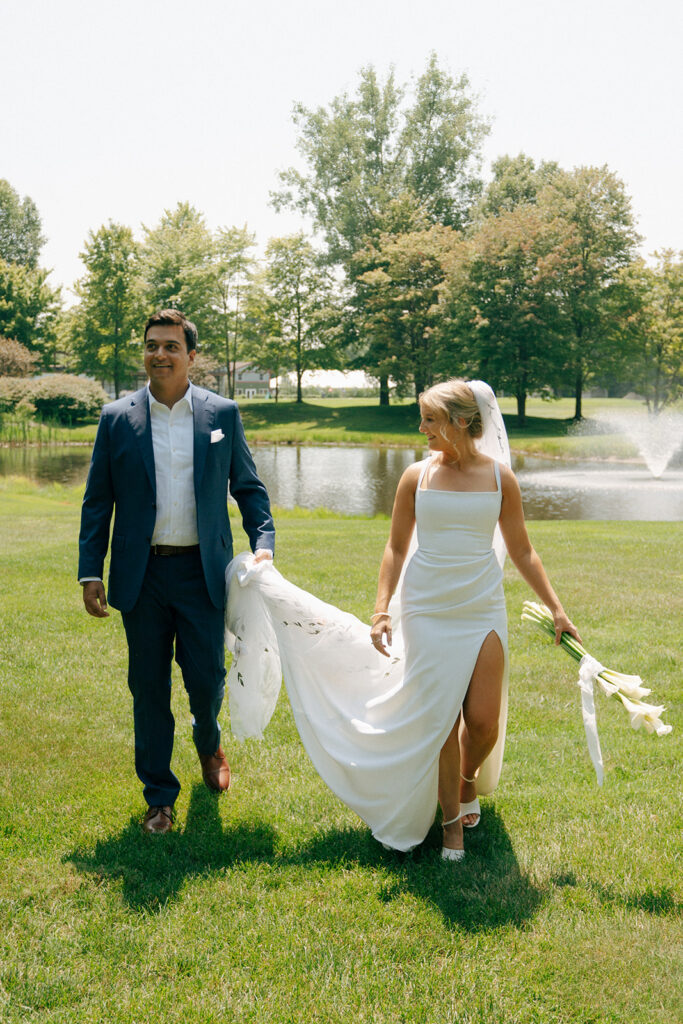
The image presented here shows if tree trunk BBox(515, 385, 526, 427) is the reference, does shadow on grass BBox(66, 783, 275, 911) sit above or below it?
below

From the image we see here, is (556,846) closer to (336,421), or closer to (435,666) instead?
(435,666)

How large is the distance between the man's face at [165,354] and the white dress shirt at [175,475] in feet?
0.43

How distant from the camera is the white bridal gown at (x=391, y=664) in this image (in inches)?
151

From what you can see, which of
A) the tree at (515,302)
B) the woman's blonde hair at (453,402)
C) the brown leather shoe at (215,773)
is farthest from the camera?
the tree at (515,302)

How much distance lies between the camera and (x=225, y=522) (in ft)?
14.4

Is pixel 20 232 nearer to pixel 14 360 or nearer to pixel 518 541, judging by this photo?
pixel 14 360

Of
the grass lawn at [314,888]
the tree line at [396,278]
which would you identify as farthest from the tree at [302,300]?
the grass lawn at [314,888]

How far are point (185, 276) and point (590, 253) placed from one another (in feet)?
86.8

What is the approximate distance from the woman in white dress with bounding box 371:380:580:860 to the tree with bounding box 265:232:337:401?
5447 centimetres

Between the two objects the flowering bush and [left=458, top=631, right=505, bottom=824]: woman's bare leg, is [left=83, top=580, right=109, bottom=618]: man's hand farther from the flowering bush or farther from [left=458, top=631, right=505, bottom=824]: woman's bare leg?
the flowering bush

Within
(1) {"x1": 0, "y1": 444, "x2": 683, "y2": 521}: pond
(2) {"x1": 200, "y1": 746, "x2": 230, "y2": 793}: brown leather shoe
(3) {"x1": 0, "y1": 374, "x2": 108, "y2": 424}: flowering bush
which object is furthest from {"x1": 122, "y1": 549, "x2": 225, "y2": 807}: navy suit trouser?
(3) {"x1": 0, "y1": 374, "x2": 108, "y2": 424}: flowering bush

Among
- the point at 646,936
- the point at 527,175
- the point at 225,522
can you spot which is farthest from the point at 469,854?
the point at 527,175

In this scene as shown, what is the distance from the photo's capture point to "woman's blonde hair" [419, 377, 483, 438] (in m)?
3.78

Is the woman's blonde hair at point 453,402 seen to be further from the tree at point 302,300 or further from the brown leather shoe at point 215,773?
the tree at point 302,300
